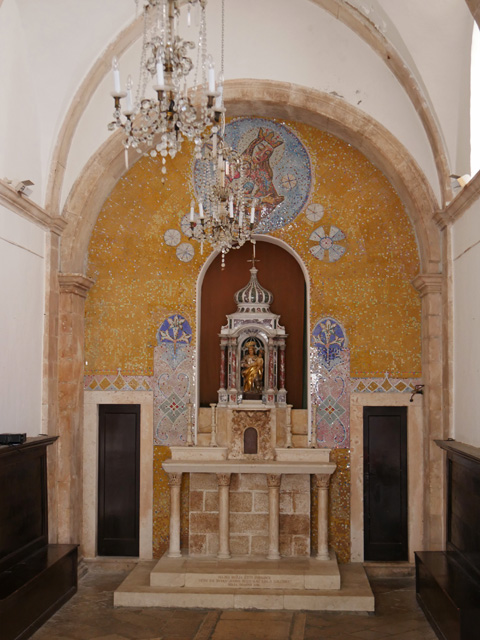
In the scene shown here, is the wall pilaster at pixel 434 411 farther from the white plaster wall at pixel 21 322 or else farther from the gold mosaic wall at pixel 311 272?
the white plaster wall at pixel 21 322

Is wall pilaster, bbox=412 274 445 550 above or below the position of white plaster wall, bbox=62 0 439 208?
below

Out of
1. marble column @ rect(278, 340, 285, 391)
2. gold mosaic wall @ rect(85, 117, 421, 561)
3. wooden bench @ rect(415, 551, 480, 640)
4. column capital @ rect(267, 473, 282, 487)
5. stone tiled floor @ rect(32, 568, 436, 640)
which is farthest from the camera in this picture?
marble column @ rect(278, 340, 285, 391)

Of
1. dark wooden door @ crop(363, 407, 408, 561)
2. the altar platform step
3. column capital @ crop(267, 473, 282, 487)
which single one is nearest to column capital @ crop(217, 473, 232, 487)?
column capital @ crop(267, 473, 282, 487)

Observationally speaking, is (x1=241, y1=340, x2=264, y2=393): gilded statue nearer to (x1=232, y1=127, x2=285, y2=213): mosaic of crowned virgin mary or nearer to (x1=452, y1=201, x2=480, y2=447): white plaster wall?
(x1=232, y1=127, x2=285, y2=213): mosaic of crowned virgin mary

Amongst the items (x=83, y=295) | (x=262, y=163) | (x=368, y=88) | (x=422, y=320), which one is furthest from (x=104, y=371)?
(x=368, y=88)

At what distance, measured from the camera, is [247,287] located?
30.1 feet

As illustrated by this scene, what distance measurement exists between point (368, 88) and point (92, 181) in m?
3.32

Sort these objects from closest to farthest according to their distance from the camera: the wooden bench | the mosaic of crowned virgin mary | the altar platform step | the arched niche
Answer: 1. the wooden bench
2. the altar platform step
3. the mosaic of crowned virgin mary
4. the arched niche

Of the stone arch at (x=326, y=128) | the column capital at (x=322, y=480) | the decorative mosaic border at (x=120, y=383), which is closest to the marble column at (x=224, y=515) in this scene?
the column capital at (x=322, y=480)

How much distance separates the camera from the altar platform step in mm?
7410

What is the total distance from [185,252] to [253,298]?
1012 millimetres

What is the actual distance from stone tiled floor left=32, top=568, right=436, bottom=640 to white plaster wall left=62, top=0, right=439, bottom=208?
4.51m

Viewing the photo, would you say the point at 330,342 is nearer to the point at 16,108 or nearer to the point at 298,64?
the point at 298,64

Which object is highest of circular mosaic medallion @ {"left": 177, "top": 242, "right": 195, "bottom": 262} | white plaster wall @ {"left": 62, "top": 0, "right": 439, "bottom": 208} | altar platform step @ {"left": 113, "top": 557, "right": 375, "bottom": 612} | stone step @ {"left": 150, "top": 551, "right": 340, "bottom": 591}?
white plaster wall @ {"left": 62, "top": 0, "right": 439, "bottom": 208}
